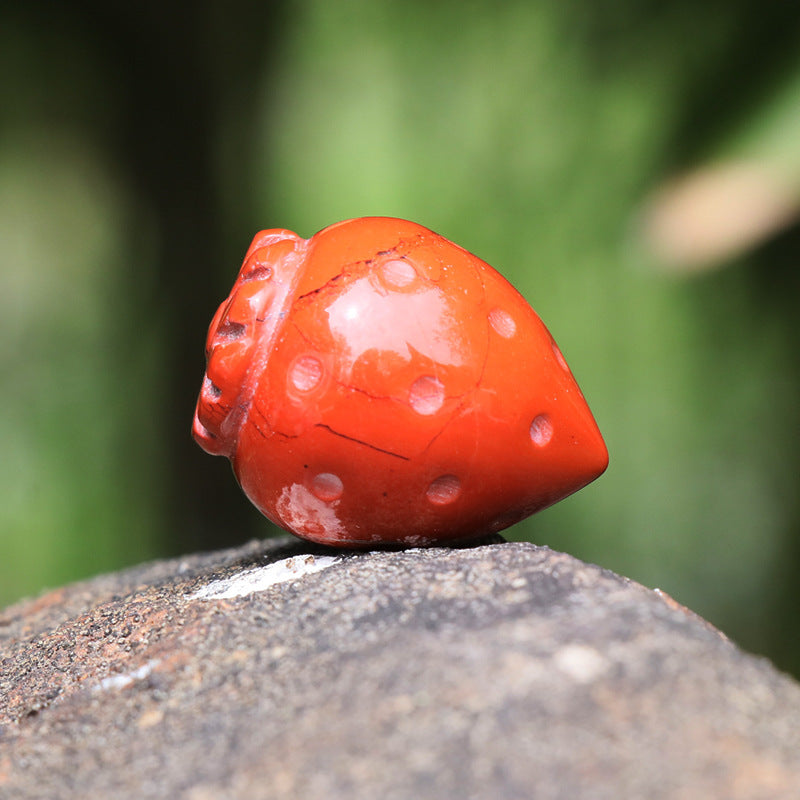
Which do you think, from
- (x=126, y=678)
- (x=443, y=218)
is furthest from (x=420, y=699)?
(x=443, y=218)

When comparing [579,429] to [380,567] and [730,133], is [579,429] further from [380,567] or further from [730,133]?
[730,133]

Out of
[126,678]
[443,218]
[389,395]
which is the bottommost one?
[126,678]

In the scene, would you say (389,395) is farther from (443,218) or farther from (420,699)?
(443,218)

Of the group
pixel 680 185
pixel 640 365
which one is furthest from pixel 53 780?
pixel 680 185

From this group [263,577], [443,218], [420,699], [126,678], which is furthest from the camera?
Result: [443,218]

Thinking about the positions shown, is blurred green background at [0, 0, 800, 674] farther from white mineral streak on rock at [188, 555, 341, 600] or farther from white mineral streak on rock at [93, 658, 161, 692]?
white mineral streak on rock at [93, 658, 161, 692]

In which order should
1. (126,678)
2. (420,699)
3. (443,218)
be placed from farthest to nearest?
(443,218)
(126,678)
(420,699)

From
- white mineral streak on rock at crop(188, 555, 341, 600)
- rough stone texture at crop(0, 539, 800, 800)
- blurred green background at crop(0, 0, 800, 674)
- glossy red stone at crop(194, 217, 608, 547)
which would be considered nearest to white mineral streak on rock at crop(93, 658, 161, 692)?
rough stone texture at crop(0, 539, 800, 800)

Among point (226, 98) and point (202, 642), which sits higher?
point (226, 98)
